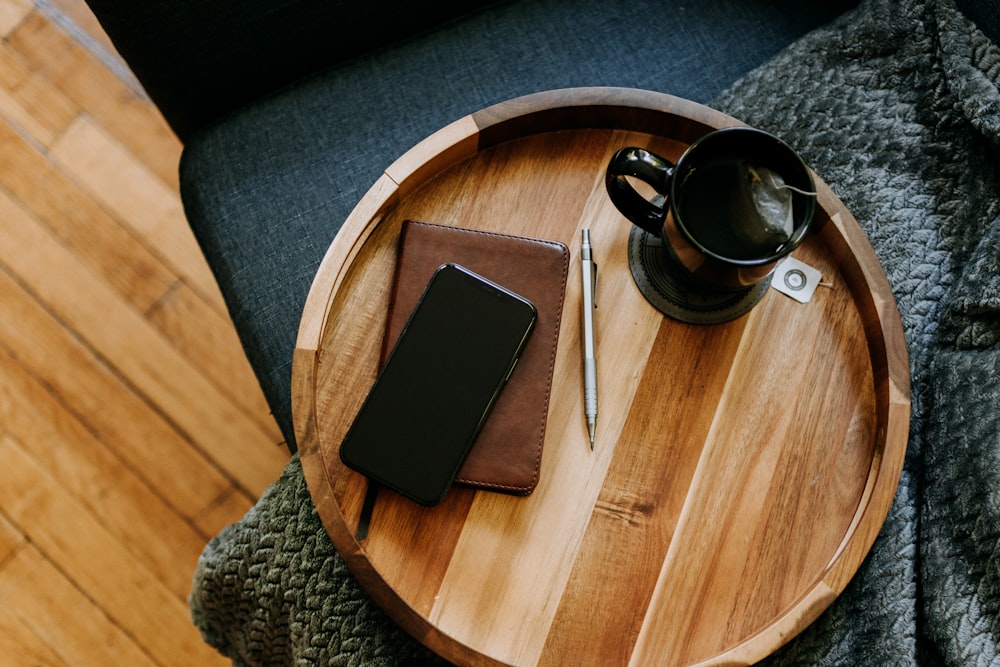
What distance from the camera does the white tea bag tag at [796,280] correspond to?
0.71 metres

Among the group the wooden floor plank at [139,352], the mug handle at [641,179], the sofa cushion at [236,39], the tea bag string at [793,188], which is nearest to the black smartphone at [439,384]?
the mug handle at [641,179]

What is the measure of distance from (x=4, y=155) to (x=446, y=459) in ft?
3.76

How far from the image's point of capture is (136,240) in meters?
1.26

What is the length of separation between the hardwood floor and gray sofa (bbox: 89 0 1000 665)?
346 millimetres

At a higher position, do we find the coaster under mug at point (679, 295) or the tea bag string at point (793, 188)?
the tea bag string at point (793, 188)

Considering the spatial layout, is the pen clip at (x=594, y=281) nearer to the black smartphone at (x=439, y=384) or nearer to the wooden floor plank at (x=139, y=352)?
the black smartphone at (x=439, y=384)

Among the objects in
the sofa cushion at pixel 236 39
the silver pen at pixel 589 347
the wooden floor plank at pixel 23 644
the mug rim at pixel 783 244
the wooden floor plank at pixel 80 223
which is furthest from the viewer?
the wooden floor plank at pixel 80 223

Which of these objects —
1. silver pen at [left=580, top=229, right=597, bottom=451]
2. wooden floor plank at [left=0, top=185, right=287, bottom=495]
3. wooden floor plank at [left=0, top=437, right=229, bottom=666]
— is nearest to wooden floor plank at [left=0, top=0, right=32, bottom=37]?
wooden floor plank at [left=0, top=185, right=287, bottom=495]

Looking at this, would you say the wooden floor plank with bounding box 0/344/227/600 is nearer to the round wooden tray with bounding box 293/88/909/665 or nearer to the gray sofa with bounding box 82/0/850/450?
the gray sofa with bounding box 82/0/850/450

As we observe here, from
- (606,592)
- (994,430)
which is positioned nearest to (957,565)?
(994,430)

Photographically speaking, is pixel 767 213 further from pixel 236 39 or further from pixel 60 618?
pixel 60 618

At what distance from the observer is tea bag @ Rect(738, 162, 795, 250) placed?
579 millimetres

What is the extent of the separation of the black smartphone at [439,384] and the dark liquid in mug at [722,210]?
16 cm

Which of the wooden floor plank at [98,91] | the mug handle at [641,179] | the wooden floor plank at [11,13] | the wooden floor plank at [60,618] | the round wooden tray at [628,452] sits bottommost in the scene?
the wooden floor plank at [60,618]
